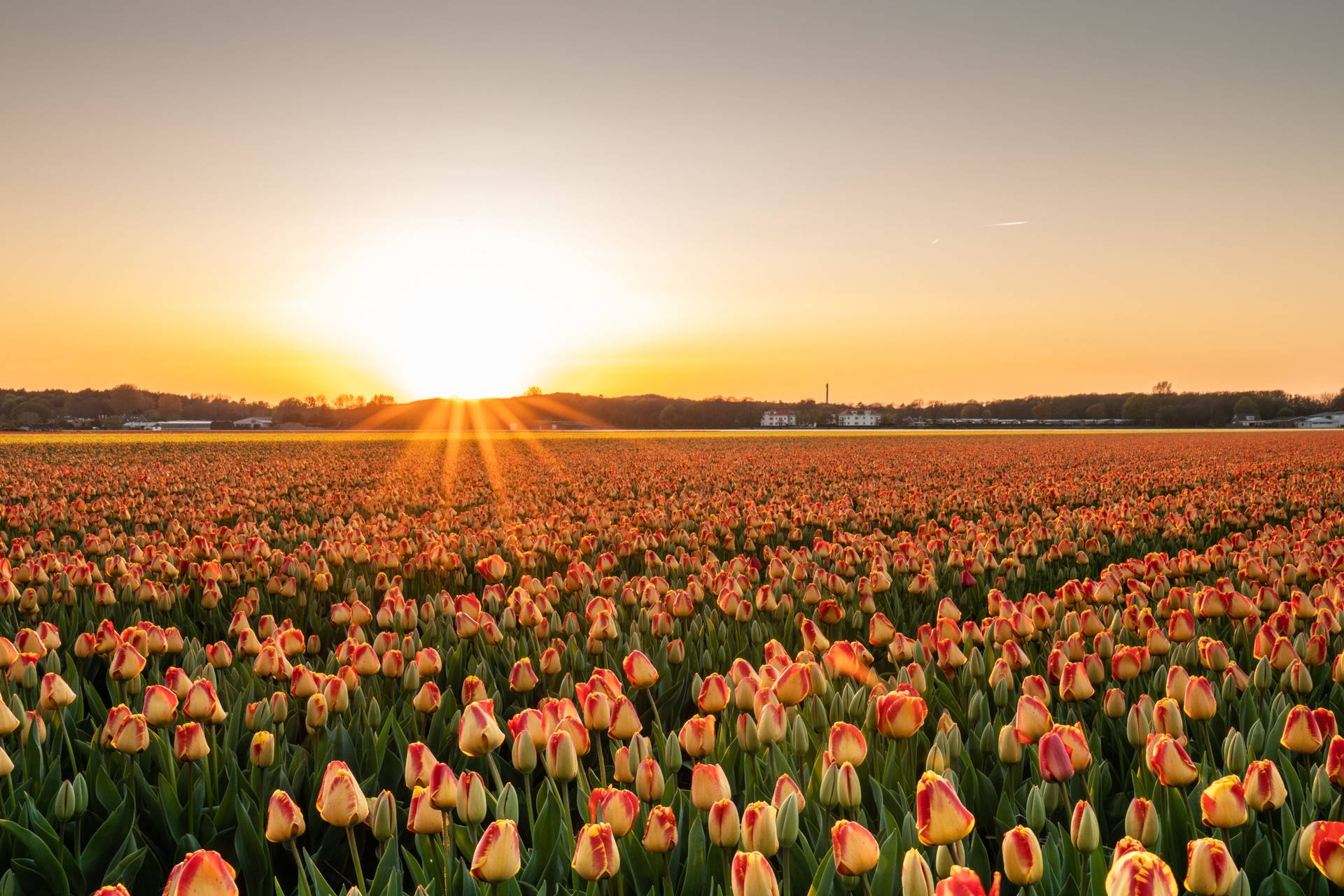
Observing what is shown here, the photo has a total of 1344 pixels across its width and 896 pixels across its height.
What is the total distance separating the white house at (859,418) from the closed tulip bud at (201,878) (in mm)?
132706

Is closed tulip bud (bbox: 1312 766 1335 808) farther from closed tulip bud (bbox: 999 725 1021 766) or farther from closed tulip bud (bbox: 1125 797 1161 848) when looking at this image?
closed tulip bud (bbox: 999 725 1021 766)

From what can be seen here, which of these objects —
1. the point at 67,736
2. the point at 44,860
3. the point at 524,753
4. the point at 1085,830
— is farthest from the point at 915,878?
the point at 67,736

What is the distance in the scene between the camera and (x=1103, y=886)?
5.79 ft

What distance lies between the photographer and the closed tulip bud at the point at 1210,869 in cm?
148

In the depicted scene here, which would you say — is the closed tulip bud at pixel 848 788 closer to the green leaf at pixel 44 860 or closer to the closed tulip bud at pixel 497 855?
the closed tulip bud at pixel 497 855

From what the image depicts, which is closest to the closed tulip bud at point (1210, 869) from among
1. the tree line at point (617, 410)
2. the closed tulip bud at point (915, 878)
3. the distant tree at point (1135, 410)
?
the closed tulip bud at point (915, 878)

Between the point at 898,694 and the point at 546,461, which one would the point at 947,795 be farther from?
the point at 546,461

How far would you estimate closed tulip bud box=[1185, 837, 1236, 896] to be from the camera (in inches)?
58.4

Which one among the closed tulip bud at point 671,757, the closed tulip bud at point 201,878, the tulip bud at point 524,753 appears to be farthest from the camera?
the closed tulip bud at point 671,757

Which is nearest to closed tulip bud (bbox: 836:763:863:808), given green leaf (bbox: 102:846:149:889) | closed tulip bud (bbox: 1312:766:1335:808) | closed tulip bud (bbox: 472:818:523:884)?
closed tulip bud (bbox: 472:818:523:884)

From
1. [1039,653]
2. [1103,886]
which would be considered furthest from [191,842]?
[1039,653]

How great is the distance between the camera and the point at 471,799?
6.13 feet

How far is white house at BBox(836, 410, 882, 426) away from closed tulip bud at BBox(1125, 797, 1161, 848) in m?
132

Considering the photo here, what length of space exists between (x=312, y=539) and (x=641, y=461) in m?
14.5
